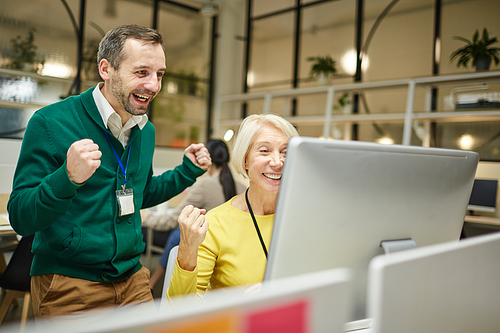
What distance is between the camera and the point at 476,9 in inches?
177

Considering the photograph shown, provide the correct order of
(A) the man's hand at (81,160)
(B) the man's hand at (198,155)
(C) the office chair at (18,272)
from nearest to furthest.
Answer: (A) the man's hand at (81,160) < (B) the man's hand at (198,155) < (C) the office chair at (18,272)

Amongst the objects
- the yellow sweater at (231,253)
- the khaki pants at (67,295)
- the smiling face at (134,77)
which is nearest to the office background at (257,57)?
the yellow sweater at (231,253)

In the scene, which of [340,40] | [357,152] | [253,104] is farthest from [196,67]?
[357,152]

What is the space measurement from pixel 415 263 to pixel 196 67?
627 cm

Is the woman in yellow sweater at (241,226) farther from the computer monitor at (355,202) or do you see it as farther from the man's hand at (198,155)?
the computer monitor at (355,202)

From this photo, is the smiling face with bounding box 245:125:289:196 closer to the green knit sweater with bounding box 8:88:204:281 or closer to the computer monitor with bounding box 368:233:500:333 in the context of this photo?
the green knit sweater with bounding box 8:88:204:281

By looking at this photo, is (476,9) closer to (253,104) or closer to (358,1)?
(358,1)

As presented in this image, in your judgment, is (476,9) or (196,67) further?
(196,67)

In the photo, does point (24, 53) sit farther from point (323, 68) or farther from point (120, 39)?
point (120, 39)

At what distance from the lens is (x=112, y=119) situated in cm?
132

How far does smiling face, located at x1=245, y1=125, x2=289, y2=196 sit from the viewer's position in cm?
129

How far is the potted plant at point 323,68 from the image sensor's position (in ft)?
17.9

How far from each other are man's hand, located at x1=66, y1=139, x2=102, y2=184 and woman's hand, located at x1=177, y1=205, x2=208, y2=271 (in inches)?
10.3

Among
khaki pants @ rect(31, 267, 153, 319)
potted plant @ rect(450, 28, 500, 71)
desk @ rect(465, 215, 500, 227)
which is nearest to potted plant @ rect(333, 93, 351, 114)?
potted plant @ rect(450, 28, 500, 71)
